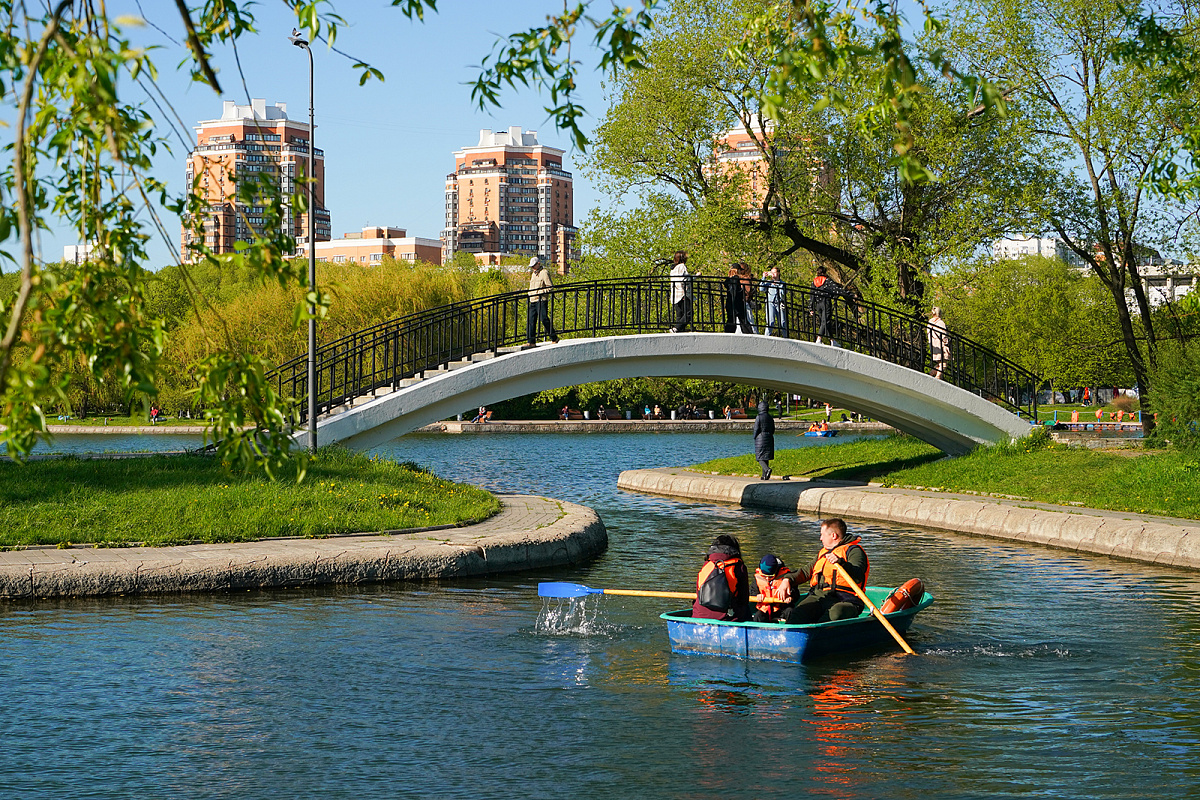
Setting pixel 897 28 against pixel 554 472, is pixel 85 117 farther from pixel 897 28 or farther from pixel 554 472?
pixel 554 472

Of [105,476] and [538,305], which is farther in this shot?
[538,305]

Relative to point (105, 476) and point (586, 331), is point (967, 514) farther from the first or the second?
point (105, 476)

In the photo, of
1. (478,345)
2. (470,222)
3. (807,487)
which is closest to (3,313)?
(478,345)

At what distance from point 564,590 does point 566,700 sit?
2.91 metres

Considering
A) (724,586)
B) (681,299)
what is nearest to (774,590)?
(724,586)

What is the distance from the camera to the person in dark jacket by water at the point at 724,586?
11.3 meters

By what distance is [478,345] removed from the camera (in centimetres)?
2136

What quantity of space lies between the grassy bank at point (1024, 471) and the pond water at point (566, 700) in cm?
484

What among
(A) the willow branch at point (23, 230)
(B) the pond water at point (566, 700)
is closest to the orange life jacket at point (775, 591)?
(B) the pond water at point (566, 700)

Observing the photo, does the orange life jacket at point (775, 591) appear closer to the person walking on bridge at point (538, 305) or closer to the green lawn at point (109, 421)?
the person walking on bridge at point (538, 305)

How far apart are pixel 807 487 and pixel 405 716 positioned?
54.8 ft

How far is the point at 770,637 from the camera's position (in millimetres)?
11023

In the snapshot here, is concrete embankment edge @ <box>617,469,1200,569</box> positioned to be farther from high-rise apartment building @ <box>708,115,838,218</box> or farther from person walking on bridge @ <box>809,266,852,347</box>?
high-rise apartment building @ <box>708,115,838,218</box>

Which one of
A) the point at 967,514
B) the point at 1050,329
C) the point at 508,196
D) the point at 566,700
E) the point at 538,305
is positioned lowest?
the point at 566,700
